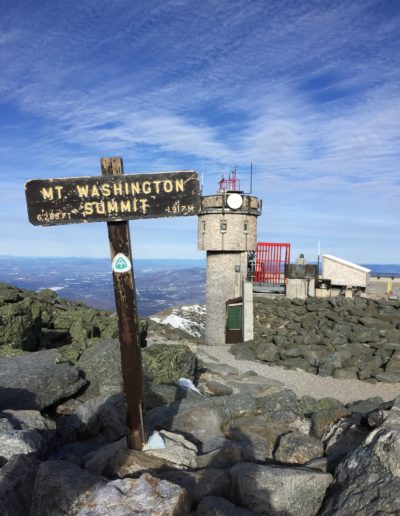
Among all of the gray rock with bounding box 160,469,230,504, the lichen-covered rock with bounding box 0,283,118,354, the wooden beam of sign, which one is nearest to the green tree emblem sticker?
the wooden beam of sign

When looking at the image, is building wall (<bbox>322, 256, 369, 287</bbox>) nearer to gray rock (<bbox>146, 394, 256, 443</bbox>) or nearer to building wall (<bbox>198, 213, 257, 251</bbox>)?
building wall (<bbox>198, 213, 257, 251</bbox>)

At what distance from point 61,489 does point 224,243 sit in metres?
23.1

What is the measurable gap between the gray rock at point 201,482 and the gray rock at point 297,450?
73.8 inches

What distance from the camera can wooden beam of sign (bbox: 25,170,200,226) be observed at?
20.3 ft

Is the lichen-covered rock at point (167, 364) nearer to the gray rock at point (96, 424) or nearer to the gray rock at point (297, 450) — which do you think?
the gray rock at point (96, 424)

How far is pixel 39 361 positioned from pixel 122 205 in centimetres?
745

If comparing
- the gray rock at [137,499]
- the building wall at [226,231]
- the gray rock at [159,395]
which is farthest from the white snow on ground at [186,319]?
the gray rock at [137,499]

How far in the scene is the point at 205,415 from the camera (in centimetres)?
896

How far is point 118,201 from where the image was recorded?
6.25 metres

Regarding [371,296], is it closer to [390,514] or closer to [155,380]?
[155,380]

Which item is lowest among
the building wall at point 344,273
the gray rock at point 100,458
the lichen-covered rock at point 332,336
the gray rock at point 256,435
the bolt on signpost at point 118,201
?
the lichen-covered rock at point 332,336

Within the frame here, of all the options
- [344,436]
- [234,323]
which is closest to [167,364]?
[344,436]

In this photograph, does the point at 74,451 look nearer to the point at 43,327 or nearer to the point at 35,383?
the point at 35,383

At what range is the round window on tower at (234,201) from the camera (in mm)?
26922
